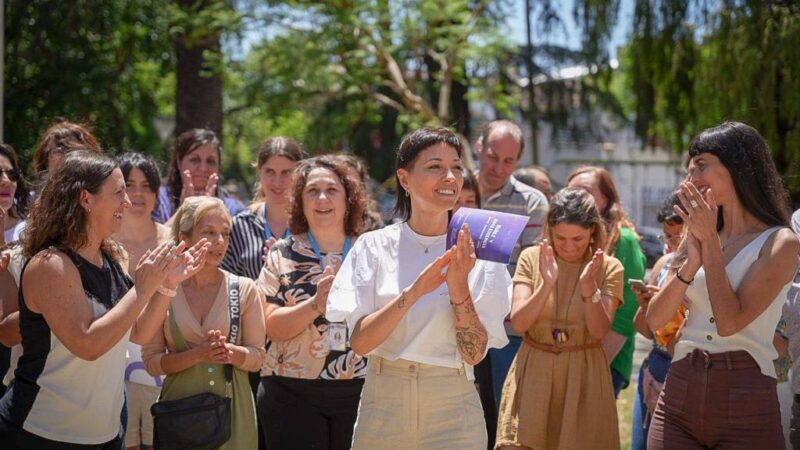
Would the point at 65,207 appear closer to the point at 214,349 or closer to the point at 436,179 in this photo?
the point at 214,349

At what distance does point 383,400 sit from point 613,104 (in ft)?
50.2

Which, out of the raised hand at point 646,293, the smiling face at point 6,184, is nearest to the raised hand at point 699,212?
the raised hand at point 646,293

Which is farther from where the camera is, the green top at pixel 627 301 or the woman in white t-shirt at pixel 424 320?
the green top at pixel 627 301

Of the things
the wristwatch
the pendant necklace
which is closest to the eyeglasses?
the pendant necklace

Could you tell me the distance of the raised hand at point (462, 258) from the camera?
11.3 feet

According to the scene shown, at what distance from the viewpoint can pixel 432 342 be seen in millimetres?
3648

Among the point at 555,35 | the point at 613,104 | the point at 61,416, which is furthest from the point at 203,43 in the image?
the point at 61,416

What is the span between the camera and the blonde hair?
4641 mm

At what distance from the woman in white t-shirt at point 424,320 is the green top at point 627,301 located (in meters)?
1.88

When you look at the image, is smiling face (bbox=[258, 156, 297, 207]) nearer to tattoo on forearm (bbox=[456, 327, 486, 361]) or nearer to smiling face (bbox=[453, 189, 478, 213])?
smiling face (bbox=[453, 189, 478, 213])

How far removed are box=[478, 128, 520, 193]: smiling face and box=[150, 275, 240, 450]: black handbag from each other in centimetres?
281

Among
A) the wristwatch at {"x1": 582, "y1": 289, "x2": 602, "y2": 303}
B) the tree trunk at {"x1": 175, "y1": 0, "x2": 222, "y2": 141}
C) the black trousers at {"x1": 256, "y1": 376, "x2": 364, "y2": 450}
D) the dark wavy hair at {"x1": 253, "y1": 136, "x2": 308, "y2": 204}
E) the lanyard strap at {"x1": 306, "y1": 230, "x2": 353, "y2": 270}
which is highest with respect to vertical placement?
the tree trunk at {"x1": 175, "y1": 0, "x2": 222, "y2": 141}

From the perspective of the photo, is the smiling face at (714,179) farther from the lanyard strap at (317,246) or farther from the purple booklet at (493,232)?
the lanyard strap at (317,246)

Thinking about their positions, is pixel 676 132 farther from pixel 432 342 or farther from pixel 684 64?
pixel 432 342
